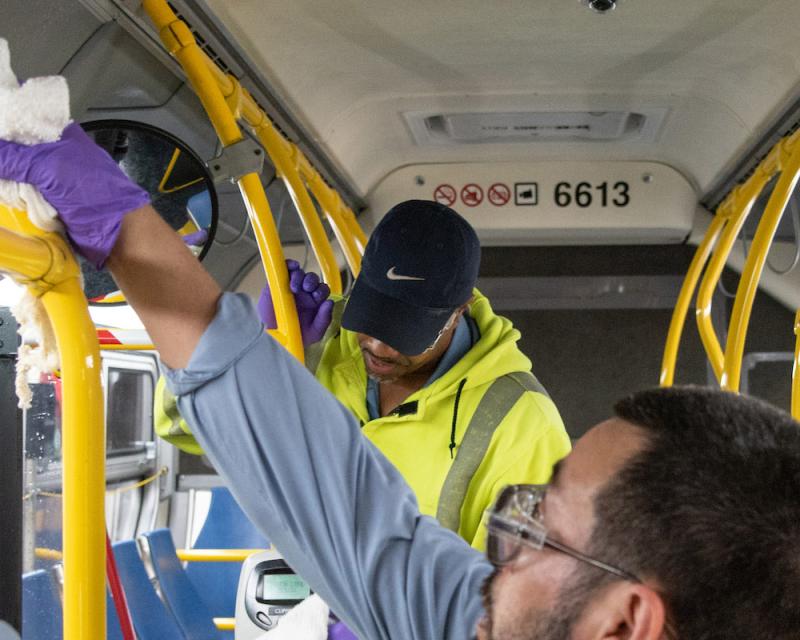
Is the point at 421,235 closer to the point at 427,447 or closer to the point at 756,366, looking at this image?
the point at 427,447

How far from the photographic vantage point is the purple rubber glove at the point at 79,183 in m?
1.16

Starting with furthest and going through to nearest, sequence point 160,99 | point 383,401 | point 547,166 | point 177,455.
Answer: point 177,455 < point 547,166 < point 160,99 < point 383,401

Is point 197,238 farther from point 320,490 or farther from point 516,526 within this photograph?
point 516,526

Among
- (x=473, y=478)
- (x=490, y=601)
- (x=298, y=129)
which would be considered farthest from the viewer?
(x=298, y=129)

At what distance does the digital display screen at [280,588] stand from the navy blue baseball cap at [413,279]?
3.93ft

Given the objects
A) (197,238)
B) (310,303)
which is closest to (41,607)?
(197,238)

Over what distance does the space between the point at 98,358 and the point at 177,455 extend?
6.03 metres

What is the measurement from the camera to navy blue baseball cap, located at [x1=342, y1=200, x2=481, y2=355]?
2.35 m

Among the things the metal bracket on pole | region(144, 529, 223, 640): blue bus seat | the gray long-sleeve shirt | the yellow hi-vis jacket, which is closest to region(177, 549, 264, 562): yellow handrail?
region(144, 529, 223, 640): blue bus seat

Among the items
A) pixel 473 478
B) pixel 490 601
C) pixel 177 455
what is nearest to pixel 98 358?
pixel 490 601

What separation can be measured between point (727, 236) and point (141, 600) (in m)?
2.94

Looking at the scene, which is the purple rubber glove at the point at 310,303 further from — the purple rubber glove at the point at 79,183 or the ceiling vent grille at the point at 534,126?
the ceiling vent grille at the point at 534,126

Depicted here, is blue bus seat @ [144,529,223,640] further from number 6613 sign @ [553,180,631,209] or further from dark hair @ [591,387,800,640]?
dark hair @ [591,387,800,640]

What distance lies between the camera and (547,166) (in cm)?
496
